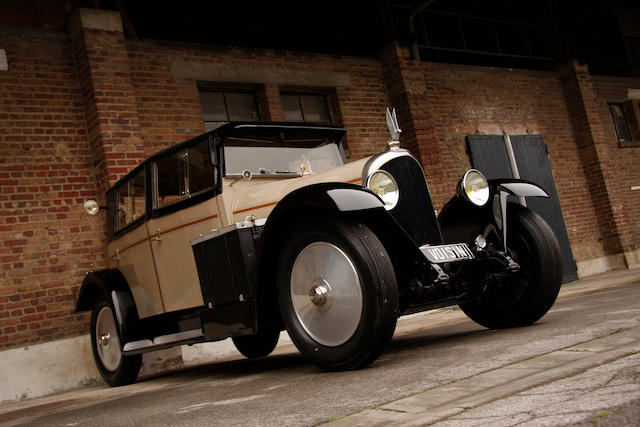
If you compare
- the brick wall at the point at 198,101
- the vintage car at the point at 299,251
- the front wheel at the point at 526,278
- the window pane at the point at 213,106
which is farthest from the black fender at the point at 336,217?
the window pane at the point at 213,106

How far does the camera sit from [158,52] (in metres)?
7.52

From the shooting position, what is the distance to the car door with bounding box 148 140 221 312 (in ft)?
14.0

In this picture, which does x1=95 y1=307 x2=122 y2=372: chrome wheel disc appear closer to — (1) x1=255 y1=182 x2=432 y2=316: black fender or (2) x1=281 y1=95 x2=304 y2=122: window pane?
(1) x1=255 y1=182 x2=432 y2=316: black fender

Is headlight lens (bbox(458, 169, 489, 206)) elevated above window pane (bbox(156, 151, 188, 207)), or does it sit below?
below

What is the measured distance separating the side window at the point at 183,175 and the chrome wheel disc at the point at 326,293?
121cm

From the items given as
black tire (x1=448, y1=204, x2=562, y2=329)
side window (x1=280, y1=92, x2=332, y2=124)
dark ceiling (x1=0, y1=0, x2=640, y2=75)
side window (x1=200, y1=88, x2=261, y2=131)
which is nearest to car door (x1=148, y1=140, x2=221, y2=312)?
black tire (x1=448, y1=204, x2=562, y2=329)

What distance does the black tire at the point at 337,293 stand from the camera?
2994 mm

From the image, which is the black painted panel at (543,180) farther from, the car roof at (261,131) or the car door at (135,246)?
the car door at (135,246)

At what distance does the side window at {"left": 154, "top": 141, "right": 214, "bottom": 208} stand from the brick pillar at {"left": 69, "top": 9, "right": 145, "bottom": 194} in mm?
2050

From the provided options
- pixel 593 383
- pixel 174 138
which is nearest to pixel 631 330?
pixel 593 383

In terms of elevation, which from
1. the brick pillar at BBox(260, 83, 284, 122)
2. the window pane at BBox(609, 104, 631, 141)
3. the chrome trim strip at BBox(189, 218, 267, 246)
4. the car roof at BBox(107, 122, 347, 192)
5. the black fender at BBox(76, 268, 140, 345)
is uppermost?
the brick pillar at BBox(260, 83, 284, 122)

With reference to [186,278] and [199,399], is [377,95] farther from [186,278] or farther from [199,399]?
[199,399]

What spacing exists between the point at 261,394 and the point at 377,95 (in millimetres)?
7248

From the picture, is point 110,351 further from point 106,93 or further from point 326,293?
point 106,93
